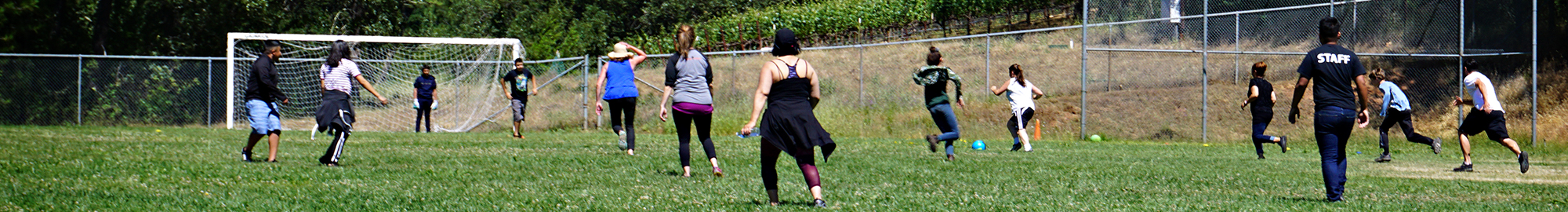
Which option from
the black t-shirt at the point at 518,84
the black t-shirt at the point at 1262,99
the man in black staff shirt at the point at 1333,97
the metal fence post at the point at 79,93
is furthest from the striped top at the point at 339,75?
the metal fence post at the point at 79,93

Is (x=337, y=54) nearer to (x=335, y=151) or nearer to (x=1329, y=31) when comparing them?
(x=335, y=151)

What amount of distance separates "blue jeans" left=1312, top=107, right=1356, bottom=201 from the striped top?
691 centimetres

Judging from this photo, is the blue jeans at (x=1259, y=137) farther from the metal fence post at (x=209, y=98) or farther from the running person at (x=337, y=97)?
the metal fence post at (x=209, y=98)

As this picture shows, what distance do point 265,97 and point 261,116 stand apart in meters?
0.15

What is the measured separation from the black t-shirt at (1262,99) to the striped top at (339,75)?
8736mm

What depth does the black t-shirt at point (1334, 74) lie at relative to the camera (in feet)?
21.8

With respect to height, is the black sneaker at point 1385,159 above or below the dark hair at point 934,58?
below

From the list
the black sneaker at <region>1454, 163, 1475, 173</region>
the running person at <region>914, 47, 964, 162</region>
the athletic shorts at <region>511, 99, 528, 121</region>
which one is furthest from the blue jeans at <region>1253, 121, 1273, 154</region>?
the athletic shorts at <region>511, 99, 528, 121</region>

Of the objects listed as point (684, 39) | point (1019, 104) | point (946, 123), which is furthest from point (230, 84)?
point (684, 39)

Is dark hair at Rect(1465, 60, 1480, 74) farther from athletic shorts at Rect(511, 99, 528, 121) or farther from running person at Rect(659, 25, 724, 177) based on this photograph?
athletic shorts at Rect(511, 99, 528, 121)

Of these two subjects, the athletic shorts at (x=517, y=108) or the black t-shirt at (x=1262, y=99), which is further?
the athletic shorts at (x=517, y=108)

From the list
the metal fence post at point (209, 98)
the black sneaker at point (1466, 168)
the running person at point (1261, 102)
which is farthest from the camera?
the metal fence post at point (209, 98)

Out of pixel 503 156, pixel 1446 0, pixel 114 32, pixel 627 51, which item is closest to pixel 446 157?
pixel 503 156

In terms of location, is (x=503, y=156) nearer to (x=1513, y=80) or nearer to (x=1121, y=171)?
(x=1121, y=171)
